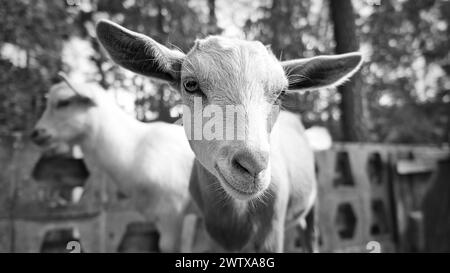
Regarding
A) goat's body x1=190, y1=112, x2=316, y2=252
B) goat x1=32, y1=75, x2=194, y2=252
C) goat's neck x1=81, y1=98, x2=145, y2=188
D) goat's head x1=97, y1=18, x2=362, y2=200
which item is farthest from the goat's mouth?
goat's neck x1=81, y1=98, x2=145, y2=188

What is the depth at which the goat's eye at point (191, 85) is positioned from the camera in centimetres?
170

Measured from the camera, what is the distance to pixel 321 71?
2020 millimetres

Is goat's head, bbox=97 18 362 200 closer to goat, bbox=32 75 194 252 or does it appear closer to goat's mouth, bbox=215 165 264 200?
goat's mouth, bbox=215 165 264 200

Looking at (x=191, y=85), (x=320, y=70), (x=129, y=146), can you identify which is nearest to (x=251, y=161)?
(x=191, y=85)

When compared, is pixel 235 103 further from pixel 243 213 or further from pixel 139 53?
pixel 243 213

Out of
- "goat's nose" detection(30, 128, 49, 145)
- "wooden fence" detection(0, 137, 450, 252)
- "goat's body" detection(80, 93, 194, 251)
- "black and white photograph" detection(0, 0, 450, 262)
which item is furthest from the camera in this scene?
"wooden fence" detection(0, 137, 450, 252)

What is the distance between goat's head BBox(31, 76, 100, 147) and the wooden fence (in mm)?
831

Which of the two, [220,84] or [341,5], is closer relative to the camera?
[220,84]

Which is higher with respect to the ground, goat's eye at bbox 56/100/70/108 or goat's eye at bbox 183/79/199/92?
goat's eye at bbox 56/100/70/108

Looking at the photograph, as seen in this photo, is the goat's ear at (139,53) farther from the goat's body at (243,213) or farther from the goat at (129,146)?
the goat at (129,146)

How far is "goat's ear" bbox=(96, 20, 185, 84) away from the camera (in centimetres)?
170

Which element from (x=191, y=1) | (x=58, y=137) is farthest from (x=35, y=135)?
(x=191, y=1)
